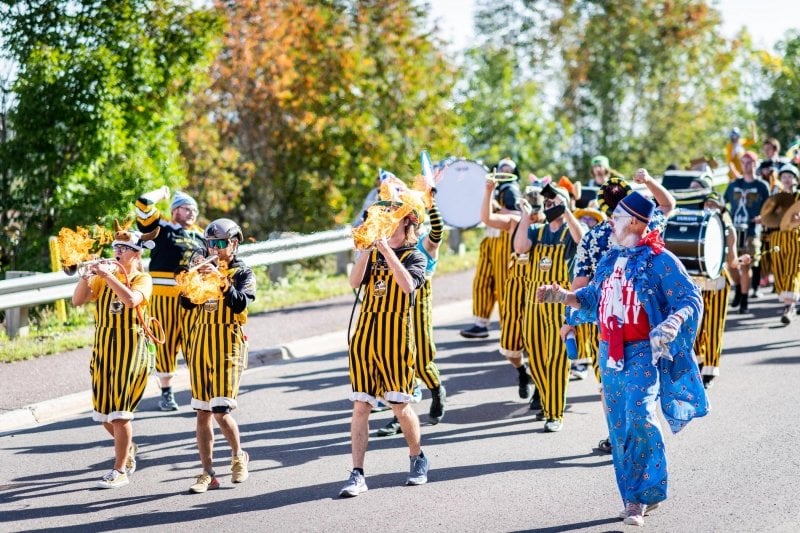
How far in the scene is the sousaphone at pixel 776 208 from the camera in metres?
13.8

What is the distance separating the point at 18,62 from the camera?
51.8 feet

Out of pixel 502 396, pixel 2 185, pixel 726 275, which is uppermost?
pixel 2 185

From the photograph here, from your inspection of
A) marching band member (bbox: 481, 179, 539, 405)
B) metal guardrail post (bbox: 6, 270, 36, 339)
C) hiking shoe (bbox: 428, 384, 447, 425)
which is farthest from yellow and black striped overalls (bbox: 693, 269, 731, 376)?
metal guardrail post (bbox: 6, 270, 36, 339)

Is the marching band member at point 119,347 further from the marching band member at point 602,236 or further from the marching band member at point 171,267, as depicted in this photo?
the marching band member at point 602,236

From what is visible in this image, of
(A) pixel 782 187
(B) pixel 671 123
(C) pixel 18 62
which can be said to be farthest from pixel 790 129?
(C) pixel 18 62

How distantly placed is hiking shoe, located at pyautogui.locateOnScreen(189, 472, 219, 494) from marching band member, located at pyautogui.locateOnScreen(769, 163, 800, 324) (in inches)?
322

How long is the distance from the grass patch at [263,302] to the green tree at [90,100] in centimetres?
175

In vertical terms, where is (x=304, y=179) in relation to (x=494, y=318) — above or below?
above

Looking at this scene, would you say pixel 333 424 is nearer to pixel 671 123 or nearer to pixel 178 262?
pixel 178 262

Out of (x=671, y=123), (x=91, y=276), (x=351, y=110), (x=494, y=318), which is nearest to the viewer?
(x=91, y=276)

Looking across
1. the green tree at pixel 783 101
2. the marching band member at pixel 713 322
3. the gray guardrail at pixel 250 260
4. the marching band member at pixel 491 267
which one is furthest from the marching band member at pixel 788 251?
the green tree at pixel 783 101

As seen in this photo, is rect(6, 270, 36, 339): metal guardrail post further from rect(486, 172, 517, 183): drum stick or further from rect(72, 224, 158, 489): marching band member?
rect(486, 172, 517, 183): drum stick

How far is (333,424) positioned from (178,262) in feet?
6.27

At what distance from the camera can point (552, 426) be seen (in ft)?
31.0
